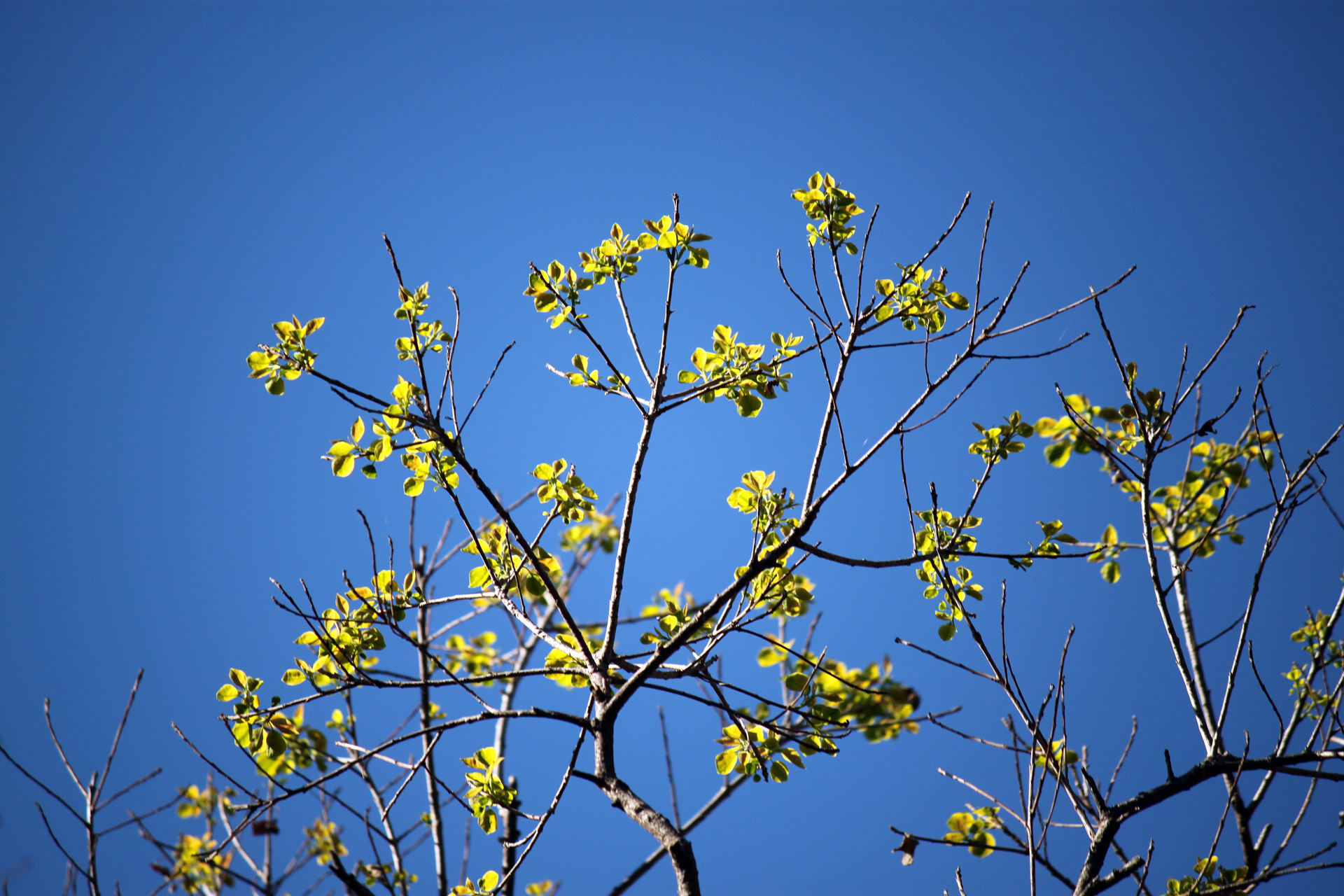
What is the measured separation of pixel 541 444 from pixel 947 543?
3952cm

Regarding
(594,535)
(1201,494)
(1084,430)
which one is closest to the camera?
(1084,430)

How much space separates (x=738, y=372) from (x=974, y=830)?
6.45 feet

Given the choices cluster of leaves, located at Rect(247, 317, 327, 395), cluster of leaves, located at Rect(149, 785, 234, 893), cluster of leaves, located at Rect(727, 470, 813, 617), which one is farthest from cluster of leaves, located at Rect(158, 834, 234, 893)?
cluster of leaves, located at Rect(727, 470, 813, 617)

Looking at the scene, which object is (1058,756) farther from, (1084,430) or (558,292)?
(558,292)

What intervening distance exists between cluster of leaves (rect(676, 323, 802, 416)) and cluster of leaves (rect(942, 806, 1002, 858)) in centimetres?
174

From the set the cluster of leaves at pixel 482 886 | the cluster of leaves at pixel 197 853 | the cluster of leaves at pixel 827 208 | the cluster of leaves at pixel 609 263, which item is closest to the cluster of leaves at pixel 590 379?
the cluster of leaves at pixel 609 263

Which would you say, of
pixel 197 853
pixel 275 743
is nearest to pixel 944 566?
pixel 275 743

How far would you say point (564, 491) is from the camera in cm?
271

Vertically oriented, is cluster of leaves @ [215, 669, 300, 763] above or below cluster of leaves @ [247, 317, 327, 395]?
below

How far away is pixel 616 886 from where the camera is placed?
3.05m

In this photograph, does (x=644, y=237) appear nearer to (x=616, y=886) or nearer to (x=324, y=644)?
(x=324, y=644)

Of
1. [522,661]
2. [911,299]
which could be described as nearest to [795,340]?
[911,299]

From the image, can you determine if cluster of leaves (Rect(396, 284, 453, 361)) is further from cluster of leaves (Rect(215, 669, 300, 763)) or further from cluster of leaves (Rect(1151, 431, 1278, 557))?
cluster of leaves (Rect(1151, 431, 1278, 557))

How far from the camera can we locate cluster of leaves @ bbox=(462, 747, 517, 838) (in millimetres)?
2383
